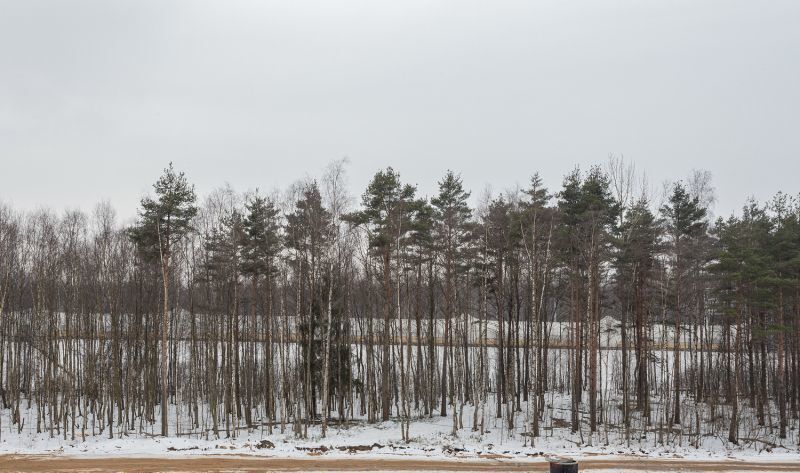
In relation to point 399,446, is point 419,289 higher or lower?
higher

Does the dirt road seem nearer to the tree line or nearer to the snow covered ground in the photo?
the snow covered ground

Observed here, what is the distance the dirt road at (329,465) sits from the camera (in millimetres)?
18453

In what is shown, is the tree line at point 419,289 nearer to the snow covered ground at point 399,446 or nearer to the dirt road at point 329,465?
the snow covered ground at point 399,446

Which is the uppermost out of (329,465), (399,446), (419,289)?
(419,289)

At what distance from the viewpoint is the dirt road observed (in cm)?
1845

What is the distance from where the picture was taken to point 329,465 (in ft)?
63.4

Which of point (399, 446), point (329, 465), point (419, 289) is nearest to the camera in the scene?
point (329, 465)

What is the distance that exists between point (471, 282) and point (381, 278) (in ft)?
21.1

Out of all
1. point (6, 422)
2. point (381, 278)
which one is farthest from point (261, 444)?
point (6, 422)

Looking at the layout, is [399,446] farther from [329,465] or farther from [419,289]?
Result: [419,289]

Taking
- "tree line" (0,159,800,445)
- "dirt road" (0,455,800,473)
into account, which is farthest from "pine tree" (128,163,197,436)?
"dirt road" (0,455,800,473)

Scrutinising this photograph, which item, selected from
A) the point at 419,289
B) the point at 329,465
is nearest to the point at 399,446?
the point at 329,465

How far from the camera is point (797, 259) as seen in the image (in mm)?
26016

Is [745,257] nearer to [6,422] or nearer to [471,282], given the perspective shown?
[471,282]
